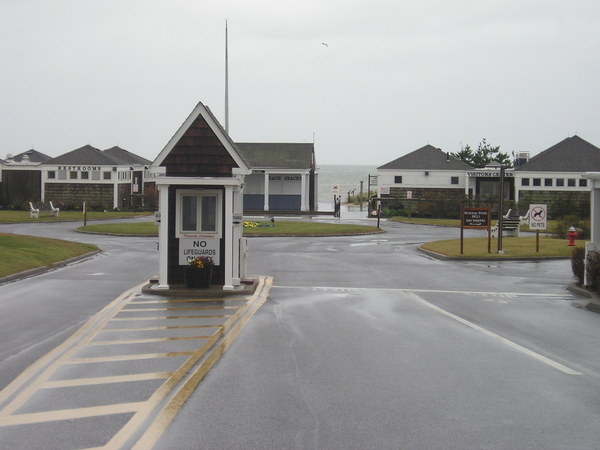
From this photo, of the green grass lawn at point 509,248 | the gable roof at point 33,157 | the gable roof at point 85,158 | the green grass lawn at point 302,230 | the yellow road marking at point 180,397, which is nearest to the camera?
the yellow road marking at point 180,397

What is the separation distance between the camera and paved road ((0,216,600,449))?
7.68m

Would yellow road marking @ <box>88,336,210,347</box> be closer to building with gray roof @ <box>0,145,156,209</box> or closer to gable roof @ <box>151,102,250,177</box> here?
gable roof @ <box>151,102,250,177</box>

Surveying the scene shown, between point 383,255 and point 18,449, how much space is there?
25150 mm

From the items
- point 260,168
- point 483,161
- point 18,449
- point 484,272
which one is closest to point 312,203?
point 260,168

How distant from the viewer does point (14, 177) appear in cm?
6781

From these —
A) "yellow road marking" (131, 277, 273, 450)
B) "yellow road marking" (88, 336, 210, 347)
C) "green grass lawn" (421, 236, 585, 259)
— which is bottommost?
"yellow road marking" (88, 336, 210, 347)

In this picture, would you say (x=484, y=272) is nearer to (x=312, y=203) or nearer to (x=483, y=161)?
(x=312, y=203)

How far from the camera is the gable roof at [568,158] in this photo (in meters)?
66.6

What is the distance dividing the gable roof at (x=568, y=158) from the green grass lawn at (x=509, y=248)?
1151 inches

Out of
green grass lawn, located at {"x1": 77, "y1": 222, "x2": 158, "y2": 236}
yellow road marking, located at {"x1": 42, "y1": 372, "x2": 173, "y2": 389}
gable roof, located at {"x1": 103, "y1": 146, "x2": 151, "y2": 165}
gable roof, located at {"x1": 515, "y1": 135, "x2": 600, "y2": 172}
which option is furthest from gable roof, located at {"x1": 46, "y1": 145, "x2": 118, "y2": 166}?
yellow road marking, located at {"x1": 42, "y1": 372, "x2": 173, "y2": 389}

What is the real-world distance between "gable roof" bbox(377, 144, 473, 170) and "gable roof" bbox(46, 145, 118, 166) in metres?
24.9

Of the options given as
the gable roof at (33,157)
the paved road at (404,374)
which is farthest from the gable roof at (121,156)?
the paved road at (404,374)

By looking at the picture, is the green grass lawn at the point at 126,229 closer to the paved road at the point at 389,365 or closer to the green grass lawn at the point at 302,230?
the green grass lawn at the point at 302,230

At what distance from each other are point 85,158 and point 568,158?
43201 millimetres
